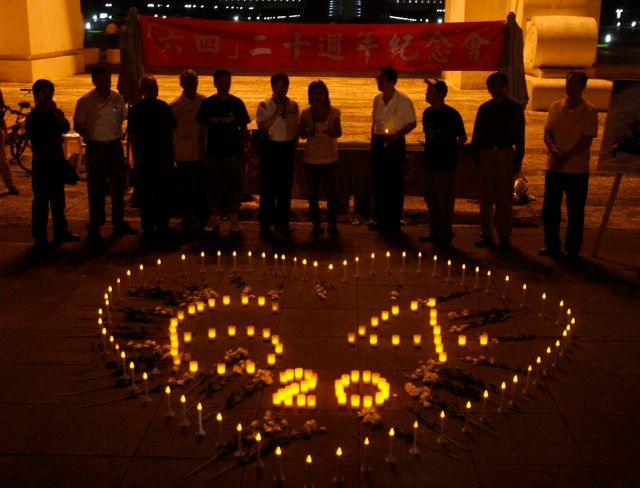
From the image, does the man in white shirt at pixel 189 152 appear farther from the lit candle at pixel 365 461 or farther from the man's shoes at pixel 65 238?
the lit candle at pixel 365 461

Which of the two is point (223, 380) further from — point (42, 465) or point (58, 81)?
point (58, 81)

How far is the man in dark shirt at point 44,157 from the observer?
28.9 ft

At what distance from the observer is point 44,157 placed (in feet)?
29.0

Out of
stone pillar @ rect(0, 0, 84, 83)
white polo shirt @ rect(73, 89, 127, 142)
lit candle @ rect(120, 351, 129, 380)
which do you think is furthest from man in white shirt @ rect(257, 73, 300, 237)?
stone pillar @ rect(0, 0, 84, 83)

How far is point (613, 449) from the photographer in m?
4.97

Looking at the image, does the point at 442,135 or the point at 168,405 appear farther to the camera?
the point at 442,135

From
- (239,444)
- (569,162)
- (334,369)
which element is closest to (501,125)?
(569,162)

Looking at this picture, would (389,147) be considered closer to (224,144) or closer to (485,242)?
(485,242)

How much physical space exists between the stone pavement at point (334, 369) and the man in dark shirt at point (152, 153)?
406mm

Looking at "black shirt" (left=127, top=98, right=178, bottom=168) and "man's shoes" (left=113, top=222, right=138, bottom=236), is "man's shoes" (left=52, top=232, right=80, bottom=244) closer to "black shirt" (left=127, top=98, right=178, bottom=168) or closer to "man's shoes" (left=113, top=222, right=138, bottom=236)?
"man's shoes" (left=113, top=222, right=138, bottom=236)

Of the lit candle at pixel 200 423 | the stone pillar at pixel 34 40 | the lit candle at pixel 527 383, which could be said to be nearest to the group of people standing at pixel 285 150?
the lit candle at pixel 527 383

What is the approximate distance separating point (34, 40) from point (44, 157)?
16903 millimetres

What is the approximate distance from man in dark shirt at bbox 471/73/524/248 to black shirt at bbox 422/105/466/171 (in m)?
0.21

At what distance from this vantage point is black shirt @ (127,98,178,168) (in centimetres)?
898
